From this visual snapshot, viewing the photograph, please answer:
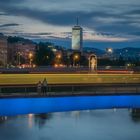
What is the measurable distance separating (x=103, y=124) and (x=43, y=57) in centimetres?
9818

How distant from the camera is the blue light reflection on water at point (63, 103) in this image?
75.6ft

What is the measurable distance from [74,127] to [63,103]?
9520 millimetres

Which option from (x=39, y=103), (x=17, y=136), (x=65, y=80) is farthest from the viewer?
(x=65, y=80)

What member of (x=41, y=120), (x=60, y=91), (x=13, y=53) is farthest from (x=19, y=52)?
(x=41, y=120)

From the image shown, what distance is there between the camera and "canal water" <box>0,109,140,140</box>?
1317cm

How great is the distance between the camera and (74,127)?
49.2 feet

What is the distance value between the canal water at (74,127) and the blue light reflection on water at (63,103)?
15.4 feet

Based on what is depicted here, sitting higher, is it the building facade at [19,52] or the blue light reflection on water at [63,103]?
the building facade at [19,52]

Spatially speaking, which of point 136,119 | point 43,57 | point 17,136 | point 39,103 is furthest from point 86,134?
point 43,57

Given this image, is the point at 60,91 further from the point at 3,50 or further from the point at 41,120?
the point at 3,50

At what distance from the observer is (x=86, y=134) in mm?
13578

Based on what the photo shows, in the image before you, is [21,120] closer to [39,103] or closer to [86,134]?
[86,134]

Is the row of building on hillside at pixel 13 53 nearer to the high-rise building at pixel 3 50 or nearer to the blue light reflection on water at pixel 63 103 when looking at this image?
the high-rise building at pixel 3 50

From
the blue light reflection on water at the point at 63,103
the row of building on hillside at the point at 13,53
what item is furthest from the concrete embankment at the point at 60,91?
the row of building on hillside at the point at 13,53
